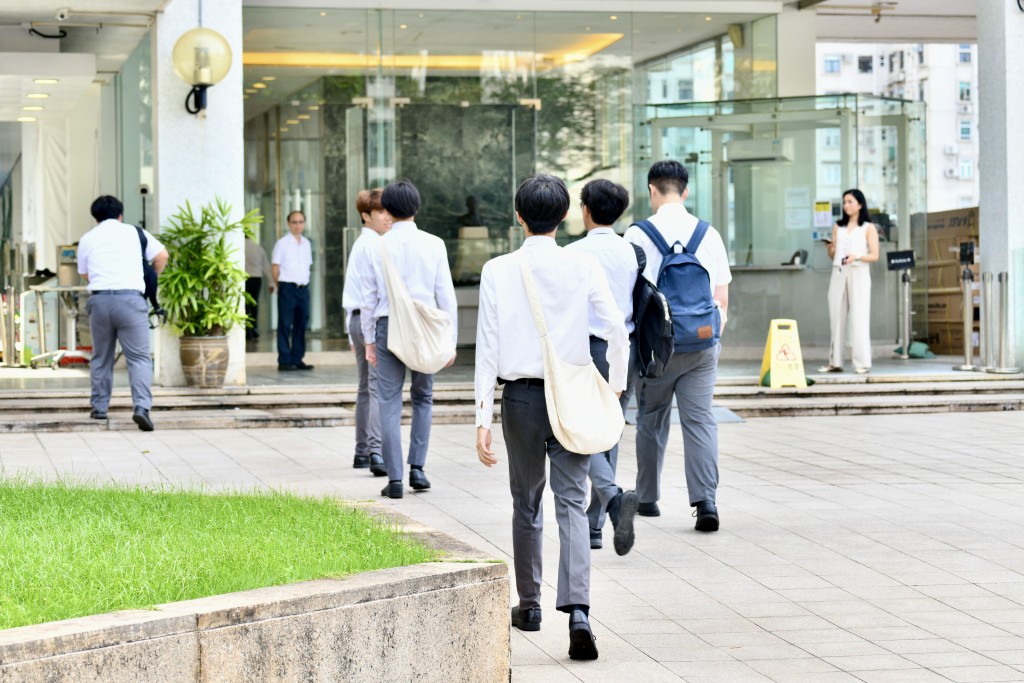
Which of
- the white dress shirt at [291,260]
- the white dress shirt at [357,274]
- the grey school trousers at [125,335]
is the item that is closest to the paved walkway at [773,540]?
the grey school trousers at [125,335]

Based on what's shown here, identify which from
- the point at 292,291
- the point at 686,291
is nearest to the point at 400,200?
the point at 686,291

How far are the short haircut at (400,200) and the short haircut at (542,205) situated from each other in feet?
9.95

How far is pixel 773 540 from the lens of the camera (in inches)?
274

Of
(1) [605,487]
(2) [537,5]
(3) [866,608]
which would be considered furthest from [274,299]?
(3) [866,608]

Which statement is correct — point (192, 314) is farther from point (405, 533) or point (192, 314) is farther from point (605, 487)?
point (405, 533)

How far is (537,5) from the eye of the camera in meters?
18.1

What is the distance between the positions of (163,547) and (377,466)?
13.8 ft

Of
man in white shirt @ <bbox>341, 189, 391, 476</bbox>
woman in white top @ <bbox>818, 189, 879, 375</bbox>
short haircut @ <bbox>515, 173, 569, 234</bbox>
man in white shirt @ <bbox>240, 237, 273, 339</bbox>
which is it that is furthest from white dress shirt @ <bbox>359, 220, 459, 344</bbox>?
man in white shirt @ <bbox>240, 237, 273, 339</bbox>

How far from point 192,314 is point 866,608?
869 centimetres

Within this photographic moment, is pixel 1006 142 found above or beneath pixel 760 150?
beneath

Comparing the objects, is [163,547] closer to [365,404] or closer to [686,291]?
[686,291]

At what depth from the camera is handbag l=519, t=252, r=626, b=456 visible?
4969 mm

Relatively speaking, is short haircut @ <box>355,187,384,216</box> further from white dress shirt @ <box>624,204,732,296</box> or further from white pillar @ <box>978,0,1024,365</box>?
white pillar @ <box>978,0,1024,365</box>

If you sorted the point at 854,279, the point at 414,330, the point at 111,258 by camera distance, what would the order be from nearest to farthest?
the point at 414,330 → the point at 111,258 → the point at 854,279
